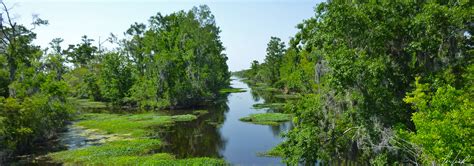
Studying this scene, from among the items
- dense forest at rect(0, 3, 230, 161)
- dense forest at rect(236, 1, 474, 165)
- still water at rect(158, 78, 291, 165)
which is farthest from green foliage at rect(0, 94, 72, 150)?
dense forest at rect(236, 1, 474, 165)

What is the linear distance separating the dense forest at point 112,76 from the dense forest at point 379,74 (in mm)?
22165

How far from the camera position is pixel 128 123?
4716 cm

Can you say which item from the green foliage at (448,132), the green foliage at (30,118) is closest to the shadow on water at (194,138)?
the green foliage at (30,118)

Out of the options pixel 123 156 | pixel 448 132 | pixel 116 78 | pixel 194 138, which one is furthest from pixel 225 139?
pixel 116 78

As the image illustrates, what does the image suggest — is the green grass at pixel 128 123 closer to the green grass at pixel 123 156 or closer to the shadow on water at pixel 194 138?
the shadow on water at pixel 194 138

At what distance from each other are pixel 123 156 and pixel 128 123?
1792cm

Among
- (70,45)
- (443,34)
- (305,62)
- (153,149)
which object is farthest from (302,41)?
(70,45)

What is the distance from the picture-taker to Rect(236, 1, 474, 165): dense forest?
1936 centimetres

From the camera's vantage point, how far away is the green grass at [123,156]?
27609 mm

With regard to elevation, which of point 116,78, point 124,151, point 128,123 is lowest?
point 124,151

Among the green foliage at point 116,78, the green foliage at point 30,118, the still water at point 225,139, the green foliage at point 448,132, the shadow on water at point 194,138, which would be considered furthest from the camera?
the green foliage at point 116,78

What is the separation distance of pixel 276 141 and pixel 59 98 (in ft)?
81.9

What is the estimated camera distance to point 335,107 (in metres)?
22.7

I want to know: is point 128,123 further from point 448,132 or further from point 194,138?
point 448,132
